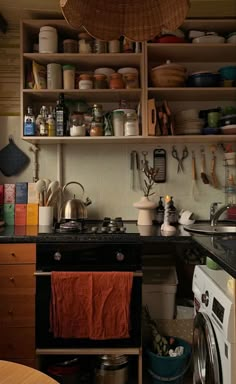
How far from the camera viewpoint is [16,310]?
1.93m

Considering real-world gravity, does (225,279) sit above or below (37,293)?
above

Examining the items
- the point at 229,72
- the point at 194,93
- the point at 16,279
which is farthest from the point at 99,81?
the point at 16,279

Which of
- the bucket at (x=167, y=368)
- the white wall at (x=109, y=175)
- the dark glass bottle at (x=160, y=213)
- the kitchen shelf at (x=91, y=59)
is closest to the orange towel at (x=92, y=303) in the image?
the bucket at (x=167, y=368)

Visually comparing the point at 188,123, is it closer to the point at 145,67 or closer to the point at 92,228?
the point at 145,67

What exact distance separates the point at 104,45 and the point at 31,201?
123cm

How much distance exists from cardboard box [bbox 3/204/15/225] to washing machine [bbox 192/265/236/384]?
1407 mm

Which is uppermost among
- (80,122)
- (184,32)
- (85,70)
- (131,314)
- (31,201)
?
(184,32)

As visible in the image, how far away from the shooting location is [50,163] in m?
2.62

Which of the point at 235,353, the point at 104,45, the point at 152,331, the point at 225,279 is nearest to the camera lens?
the point at 235,353

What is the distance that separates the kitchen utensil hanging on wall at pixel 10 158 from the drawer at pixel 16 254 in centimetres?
85

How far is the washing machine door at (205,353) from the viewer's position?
4.17 feet

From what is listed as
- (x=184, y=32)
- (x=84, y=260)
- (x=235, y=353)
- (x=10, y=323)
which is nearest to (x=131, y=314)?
(x=84, y=260)

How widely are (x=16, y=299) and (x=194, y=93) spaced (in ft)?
5.89

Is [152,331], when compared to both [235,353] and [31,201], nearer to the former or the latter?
[235,353]
